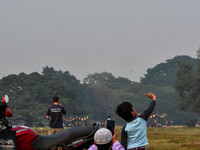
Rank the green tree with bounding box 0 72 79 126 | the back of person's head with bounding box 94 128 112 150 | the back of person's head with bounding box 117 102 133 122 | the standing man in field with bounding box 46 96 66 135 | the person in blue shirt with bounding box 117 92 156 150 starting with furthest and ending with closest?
the green tree with bounding box 0 72 79 126 < the standing man in field with bounding box 46 96 66 135 < the person in blue shirt with bounding box 117 92 156 150 < the back of person's head with bounding box 117 102 133 122 < the back of person's head with bounding box 94 128 112 150

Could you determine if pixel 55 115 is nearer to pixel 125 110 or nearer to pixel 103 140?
pixel 125 110

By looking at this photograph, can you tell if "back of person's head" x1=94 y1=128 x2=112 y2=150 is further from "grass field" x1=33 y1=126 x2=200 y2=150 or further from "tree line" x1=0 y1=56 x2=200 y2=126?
"tree line" x1=0 y1=56 x2=200 y2=126

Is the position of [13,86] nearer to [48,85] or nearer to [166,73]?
[48,85]

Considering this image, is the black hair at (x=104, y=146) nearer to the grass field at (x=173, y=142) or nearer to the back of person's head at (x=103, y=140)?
the back of person's head at (x=103, y=140)

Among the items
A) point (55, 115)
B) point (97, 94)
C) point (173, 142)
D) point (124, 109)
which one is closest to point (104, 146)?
point (124, 109)

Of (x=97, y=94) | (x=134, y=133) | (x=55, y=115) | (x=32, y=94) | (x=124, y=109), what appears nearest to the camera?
(x=124, y=109)

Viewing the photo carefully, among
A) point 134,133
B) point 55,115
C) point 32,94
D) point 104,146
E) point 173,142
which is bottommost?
point 173,142

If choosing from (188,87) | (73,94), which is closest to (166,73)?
(73,94)

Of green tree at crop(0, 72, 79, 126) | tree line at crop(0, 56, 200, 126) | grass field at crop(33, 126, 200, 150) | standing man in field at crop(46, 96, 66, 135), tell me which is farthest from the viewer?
green tree at crop(0, 72, 79, 126)

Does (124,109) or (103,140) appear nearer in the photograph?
(103,140)

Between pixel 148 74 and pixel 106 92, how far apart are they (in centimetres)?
2821

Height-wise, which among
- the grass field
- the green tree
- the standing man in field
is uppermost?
the green tree

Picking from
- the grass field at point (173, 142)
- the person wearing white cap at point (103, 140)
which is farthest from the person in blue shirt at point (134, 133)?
the grass field at point (173, 142)

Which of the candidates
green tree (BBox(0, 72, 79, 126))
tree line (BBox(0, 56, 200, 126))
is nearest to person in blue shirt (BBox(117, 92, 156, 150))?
tree line (BBox(0, 56, 200, 126))
